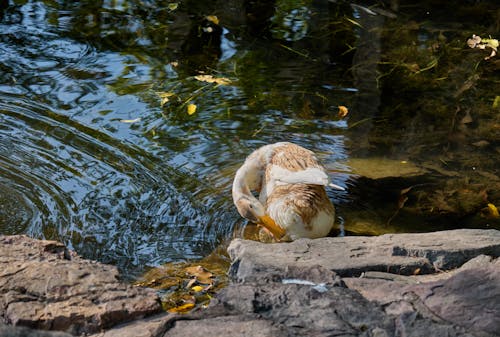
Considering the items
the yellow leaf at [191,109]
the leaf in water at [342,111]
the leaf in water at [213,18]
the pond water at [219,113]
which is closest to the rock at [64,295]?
the pond water at [219,113]

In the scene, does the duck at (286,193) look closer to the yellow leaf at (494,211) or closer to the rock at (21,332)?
the yellow leaf at (494,211)

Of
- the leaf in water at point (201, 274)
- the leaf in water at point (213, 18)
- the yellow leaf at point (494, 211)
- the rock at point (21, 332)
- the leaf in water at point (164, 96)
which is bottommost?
the leaf in water at point (164, 96)

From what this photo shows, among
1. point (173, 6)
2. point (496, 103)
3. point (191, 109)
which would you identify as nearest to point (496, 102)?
point (496, 103)

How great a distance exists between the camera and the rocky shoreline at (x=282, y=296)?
3.66 m

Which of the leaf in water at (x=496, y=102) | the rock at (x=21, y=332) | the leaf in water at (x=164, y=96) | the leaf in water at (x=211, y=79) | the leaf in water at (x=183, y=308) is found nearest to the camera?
the rock at (x=21, y=332)

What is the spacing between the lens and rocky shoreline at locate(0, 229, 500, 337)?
12.0 feet

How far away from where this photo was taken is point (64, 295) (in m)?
3.91

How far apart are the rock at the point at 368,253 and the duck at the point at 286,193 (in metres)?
0.68

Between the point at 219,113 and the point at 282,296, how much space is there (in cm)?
365

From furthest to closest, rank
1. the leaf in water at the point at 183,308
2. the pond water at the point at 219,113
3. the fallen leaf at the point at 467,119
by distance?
the fallen leaf at the point at 467,119, the pond water at the point at 219,113, the leaf in water at the point at 183,308

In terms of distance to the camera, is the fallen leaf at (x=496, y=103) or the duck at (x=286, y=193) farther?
the fallen leaf at (x=496, y=103)

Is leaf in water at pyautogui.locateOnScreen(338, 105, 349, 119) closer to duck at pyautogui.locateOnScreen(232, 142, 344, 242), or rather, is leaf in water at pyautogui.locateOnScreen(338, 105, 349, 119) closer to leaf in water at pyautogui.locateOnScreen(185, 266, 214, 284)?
duck at pyautogui.locateOnScreen(232, 142, 344, 242)

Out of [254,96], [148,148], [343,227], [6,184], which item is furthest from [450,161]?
[6,184]

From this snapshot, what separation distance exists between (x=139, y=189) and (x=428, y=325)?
293cm
